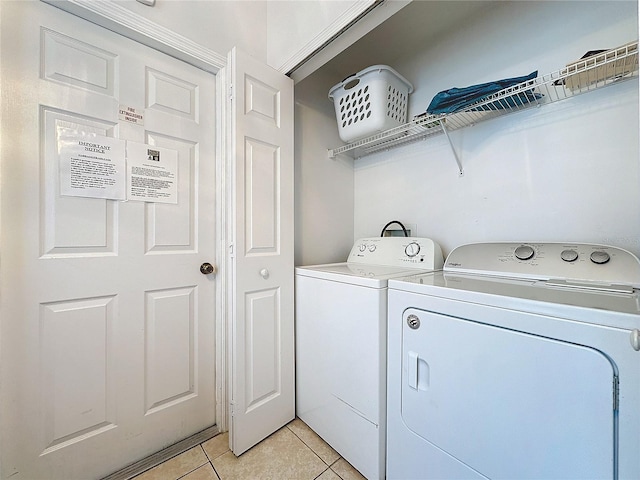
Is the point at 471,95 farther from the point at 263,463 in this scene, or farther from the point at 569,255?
the point at 263,463

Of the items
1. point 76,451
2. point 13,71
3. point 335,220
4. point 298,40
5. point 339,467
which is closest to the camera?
point 13,71

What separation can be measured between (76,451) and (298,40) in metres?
2.22

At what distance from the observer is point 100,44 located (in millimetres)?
1140

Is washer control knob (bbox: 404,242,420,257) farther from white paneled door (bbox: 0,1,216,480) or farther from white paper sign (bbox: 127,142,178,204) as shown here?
white paper sign (bbox: 127,142,178,204)

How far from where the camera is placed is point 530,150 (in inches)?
52.0

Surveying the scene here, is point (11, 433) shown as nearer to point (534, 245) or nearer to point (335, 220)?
point (335, 220)

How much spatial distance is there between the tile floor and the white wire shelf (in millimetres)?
1786

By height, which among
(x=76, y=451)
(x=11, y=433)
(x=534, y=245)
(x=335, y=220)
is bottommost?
(x=76, y=451)

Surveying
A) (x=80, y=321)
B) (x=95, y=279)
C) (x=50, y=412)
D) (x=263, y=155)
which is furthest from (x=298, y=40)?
(x=50, y=412)

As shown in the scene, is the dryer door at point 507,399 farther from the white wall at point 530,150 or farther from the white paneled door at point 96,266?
the white paneled door at point 96,266

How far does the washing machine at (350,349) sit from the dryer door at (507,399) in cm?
14

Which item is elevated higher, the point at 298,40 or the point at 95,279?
the point at 298,40

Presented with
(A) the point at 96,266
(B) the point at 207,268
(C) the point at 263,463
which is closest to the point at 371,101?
(B) the point at 207,268

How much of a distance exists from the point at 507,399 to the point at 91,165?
70.7 inches
